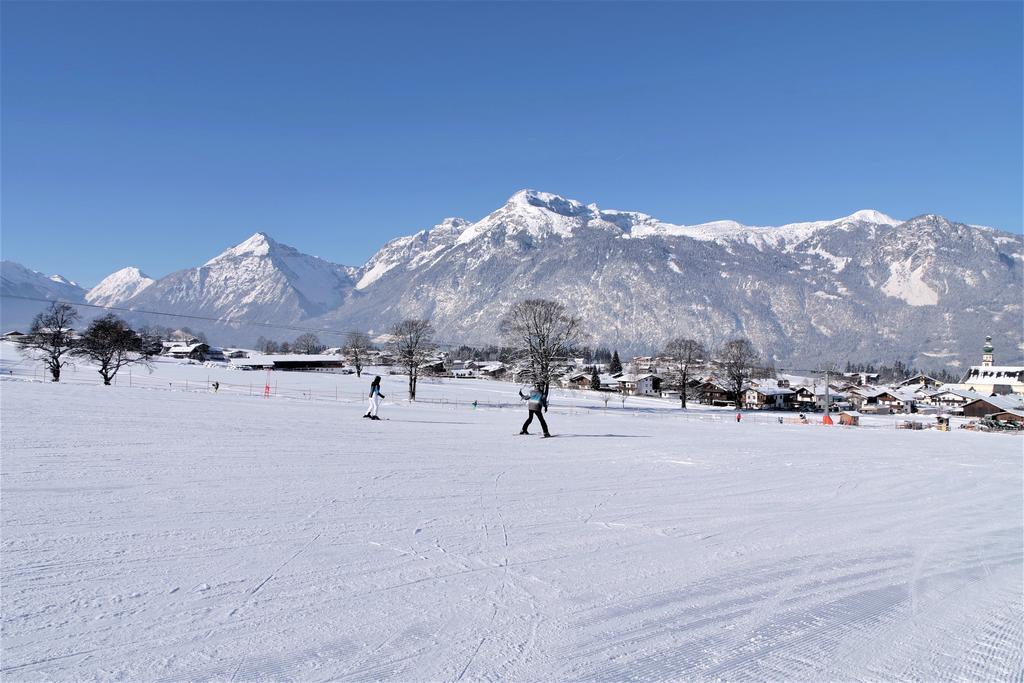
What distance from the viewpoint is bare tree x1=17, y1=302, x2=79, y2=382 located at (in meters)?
55.8

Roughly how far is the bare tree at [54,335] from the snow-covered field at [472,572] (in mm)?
54969

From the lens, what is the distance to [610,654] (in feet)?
14.0

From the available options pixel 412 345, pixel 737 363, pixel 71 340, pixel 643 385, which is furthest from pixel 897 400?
pixel 71 340

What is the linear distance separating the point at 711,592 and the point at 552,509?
3.38 m

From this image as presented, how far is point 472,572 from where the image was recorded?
576 centimetres

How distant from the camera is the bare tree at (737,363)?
8956cm

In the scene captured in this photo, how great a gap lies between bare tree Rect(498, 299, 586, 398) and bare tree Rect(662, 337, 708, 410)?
3130 cm

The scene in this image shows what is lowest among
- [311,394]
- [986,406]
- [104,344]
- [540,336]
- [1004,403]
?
[986,406]

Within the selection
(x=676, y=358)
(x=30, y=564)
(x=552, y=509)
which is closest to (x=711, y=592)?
(x=552, y=509)

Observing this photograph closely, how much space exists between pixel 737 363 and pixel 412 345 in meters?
51.3

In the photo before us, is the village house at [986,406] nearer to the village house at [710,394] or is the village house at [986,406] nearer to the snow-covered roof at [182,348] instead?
the village house at [710,394]

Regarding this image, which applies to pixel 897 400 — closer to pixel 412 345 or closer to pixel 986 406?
pixel 986 406

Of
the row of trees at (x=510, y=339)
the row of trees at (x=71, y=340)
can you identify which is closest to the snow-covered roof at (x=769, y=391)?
the row of trees at (x=510, y=339)

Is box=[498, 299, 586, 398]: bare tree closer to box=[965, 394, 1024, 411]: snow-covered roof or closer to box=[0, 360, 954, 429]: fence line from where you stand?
box=[0, 360, 954, 429]: fence line
